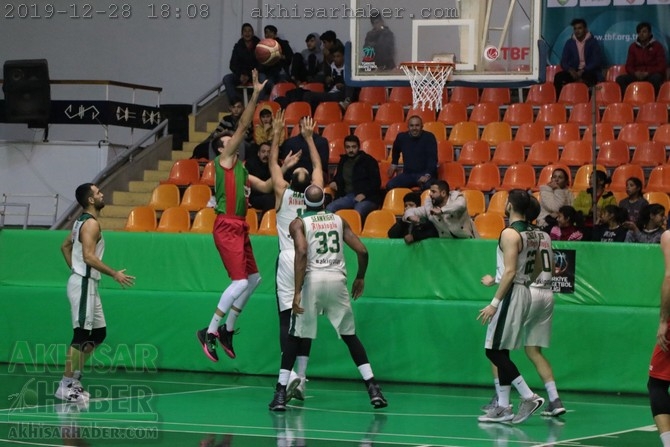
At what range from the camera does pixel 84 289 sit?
1268cm

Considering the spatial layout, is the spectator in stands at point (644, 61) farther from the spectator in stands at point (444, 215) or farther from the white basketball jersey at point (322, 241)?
the white basketball jersey at point (322, 241)

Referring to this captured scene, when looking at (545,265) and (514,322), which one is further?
(545,265)

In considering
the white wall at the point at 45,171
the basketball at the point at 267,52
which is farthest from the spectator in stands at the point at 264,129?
the basketball at the point at 267,52

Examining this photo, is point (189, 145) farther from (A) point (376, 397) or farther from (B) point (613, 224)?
(A) point (376, 397)

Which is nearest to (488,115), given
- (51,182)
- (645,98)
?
(645,98)

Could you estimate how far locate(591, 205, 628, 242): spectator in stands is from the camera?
1462 cm

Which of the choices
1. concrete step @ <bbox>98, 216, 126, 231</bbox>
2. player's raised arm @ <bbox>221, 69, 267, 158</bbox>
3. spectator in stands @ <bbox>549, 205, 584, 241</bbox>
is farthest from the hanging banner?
player's raised arm @ <bbox>221, 69, 267, 158</bbox>

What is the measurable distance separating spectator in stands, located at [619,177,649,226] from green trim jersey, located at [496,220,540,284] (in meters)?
4.58

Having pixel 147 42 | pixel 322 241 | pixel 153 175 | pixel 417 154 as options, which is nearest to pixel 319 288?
pixel 322 241

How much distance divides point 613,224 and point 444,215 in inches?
87.2

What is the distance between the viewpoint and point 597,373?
13.8 metres

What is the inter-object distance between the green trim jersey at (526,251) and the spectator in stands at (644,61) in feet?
31.2

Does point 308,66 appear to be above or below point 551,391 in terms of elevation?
above

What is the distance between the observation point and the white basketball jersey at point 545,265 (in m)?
11.7
